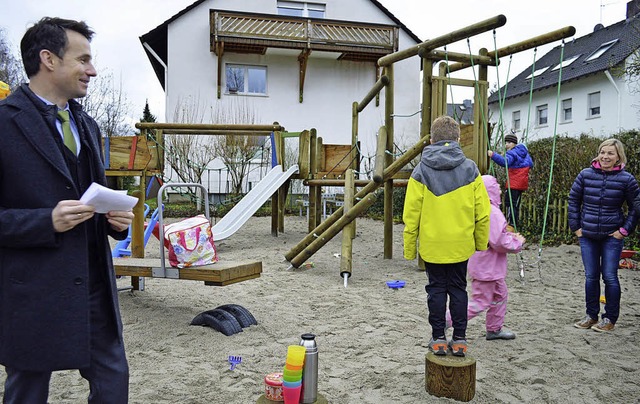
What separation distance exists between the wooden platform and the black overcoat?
2.24 m

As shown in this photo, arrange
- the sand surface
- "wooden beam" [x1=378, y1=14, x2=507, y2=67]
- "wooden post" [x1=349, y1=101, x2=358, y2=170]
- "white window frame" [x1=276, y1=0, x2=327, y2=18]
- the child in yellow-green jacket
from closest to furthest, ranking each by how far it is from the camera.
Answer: the sand surface < the child in yellow-green jacket < "wooden beam" [x1=378, y1=14, x2=507, y2=67] < "wooden post" [x1=349, y1=101, x2=358, y2=170] < "white window frame" [x1=276, y1=0, x2=327, y2=18]

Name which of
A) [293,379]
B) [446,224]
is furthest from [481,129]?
[293,379]

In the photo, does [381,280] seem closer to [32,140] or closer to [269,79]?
[32,140]

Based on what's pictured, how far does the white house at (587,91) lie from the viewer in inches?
752

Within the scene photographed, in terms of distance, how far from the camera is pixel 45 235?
1.66 meters

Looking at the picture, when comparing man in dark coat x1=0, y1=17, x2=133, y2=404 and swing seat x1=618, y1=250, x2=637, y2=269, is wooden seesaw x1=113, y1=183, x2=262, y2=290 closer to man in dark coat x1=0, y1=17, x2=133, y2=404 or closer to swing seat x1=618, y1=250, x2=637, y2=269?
man in dark coat x1=0, y1=17, x2=133, y2=404

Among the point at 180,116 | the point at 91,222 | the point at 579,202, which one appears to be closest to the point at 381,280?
the point at 579,202

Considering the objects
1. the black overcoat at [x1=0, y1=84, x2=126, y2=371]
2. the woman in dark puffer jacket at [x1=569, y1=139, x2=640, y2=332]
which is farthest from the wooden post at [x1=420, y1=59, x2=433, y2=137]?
the black overcoat at [x1=0, y1=84, x2=126, y2=371]

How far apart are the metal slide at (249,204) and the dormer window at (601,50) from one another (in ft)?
57.7

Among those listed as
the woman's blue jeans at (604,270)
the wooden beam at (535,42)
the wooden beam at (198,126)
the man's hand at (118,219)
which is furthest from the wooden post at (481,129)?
the man's hand at (118,219)

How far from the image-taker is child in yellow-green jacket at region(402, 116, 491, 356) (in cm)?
322

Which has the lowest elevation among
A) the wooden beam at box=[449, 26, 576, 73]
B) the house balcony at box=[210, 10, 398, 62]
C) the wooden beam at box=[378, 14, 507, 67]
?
the wooden beam at box=[449, 26, 576, 73]

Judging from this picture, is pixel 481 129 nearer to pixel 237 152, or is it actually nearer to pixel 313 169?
pixel 313 169

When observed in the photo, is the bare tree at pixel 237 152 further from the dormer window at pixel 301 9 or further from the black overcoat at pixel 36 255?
the black overcoat at pixel 36 255
